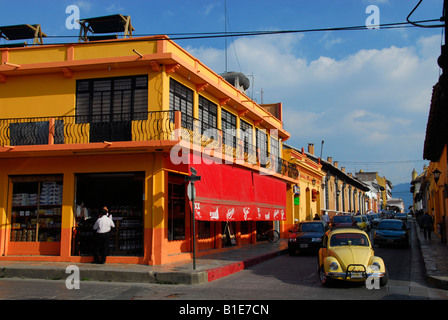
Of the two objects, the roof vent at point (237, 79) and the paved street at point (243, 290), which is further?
the roof vent at point (237, 79)

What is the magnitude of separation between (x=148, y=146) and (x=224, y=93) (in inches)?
255

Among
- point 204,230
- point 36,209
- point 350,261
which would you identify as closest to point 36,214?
point 36,209

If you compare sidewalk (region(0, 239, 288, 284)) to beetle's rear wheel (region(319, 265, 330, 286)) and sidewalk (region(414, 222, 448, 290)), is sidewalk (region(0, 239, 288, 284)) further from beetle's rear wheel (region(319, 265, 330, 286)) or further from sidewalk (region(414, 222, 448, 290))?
sidewalk (region(414, 222, 448, 290))

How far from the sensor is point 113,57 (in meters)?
15.5

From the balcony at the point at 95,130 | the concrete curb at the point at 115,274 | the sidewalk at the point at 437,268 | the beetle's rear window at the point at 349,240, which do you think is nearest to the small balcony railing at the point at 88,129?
the balcony at the point at 95,130

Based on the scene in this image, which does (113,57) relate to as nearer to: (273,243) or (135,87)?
(135,87)

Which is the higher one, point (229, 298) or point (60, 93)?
point (60, 93)

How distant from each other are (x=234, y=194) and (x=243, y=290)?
29.1 feet

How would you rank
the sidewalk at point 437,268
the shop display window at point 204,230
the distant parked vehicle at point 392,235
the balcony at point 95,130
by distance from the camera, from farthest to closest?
1. the distant parked vehicle at point 392,235
2. the shop display window at point 204,230
3. the balcony at point 95,130
4. the sidewalk at point 437,268

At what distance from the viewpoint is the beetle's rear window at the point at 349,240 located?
12.2m

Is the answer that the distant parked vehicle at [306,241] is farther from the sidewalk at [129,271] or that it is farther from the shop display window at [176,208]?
the shop display window at [176,208]
